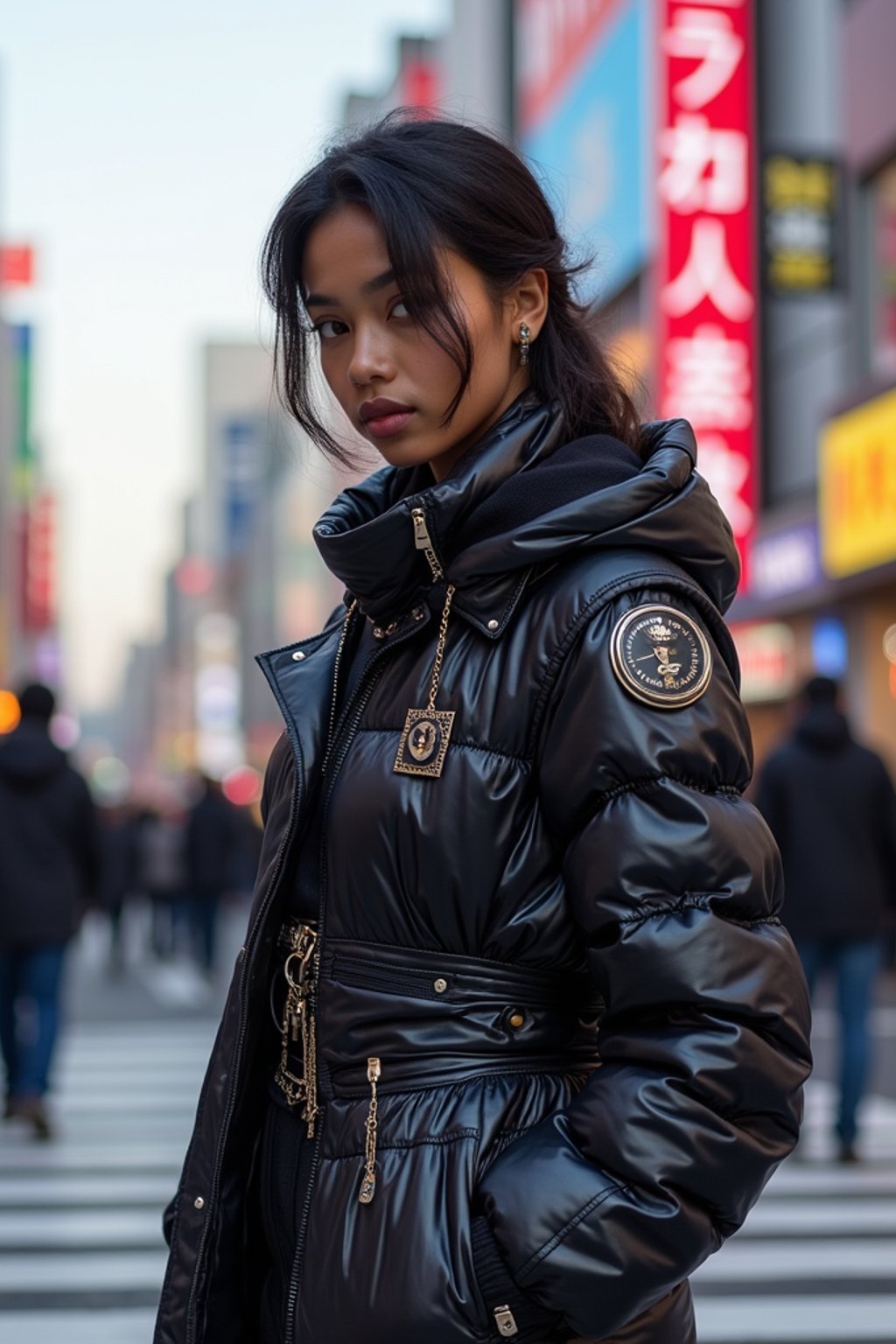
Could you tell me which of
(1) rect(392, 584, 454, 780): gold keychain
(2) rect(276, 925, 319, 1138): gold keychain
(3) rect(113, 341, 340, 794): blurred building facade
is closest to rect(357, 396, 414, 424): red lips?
(1) rect(392, 584, 454, 780): gold keychain

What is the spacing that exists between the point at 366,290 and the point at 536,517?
0.31m

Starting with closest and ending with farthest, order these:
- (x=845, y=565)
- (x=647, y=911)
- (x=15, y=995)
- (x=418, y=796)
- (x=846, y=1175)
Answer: (x=647, y=911)
(x=418, y=796)
(x=846, y=1175)
(x=15, y=995)
(x=845, y=565)

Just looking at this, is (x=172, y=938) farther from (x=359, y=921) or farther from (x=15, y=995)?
(x=359, y=921)

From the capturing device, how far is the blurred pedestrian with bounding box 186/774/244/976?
16.8m

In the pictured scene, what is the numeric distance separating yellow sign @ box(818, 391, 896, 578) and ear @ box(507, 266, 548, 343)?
12.6m

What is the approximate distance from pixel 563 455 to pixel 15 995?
293 inches

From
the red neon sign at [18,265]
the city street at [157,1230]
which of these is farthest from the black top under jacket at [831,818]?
the red neon sign at [18,265]

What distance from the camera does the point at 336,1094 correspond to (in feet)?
6.23

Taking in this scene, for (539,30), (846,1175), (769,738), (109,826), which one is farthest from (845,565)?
(539,30)

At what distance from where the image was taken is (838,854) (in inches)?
300

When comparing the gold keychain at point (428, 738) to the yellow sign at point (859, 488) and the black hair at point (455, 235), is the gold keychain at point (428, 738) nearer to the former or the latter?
the black hair at point (455, 235)

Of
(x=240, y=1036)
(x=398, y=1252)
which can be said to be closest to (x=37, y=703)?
(x=240, y=1036)

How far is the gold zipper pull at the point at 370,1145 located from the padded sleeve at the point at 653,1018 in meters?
0.14

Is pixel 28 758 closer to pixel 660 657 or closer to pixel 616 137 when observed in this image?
pixel 660 657
